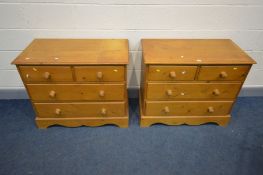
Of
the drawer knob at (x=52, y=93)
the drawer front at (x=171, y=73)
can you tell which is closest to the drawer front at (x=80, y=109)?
the drawer knob at (x=52, y=93)

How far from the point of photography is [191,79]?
1.61 metres

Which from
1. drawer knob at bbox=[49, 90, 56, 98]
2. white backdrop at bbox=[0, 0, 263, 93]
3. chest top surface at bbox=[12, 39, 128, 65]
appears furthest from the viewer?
white backdrop at bbox=[0, 0, 263, 93]

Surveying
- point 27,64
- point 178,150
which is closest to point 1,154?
point 27,64

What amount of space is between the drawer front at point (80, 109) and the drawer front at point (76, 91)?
71mm

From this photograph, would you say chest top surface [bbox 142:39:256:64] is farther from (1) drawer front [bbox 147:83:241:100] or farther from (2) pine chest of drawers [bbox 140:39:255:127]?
(1) drawer front [bbox 147:83:241:100]

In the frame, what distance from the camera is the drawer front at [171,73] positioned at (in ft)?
5.05

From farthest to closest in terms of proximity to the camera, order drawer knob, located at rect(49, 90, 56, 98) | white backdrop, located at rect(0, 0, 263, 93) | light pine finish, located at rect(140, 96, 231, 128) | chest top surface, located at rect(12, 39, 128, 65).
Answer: light pine finish, located at rect(140, 96, 231, 128) → white backdrop, located at rect(0, 0, 263, 93) → drawer knob, located at rect(49, 90, 56, 98) → chest top surface, located at rect(12, 39, 128, 65)

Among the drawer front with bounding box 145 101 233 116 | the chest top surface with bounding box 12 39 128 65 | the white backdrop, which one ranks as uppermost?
the white backdrop

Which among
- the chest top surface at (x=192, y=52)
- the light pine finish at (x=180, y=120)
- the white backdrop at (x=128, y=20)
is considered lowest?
the light pine finish at (x=180, y=120)

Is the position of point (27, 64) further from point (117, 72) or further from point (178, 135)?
point (178, 135)

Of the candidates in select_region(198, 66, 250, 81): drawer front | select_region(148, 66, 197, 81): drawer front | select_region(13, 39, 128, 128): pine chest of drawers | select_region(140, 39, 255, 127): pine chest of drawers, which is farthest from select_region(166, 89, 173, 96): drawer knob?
select_region(13, 39, 128, 128): pine chest of drawers

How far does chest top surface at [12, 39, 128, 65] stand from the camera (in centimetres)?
148

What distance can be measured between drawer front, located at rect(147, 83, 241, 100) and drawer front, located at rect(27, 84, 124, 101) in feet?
0.98

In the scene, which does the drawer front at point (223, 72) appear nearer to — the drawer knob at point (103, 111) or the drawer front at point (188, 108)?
the drawer front at point (188, 108)
